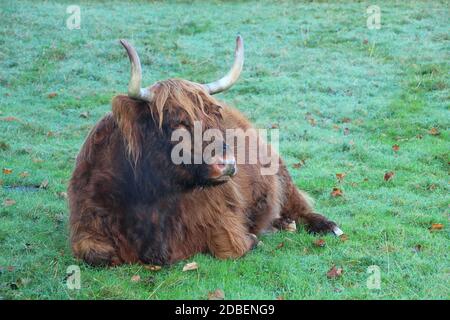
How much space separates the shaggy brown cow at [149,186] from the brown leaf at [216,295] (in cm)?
66

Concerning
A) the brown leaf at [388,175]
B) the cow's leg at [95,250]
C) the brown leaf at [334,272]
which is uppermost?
the cow's leg at [95,250]

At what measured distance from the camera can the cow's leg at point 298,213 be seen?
553 centimetres

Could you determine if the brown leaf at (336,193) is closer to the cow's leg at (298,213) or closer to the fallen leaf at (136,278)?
the cow's leg at (298,213)

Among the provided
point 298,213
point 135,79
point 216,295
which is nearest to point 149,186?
point 135,79

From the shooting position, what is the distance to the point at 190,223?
470 cm

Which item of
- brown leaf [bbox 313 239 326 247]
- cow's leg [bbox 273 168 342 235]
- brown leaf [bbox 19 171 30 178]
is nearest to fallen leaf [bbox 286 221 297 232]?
cow's leg [bbox 273 168 342 235]

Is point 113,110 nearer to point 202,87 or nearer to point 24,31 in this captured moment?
point 202,87

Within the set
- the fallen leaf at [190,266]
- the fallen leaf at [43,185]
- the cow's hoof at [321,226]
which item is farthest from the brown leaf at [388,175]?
the fallen leaf at [43,185]

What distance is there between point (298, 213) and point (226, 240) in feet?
4.10

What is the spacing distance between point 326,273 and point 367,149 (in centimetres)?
410

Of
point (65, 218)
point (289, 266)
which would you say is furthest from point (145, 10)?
point (289, 266)

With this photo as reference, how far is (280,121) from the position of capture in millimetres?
9750

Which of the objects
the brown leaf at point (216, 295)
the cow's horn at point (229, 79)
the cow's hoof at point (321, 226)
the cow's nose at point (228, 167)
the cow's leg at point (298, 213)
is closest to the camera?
the brown leaf at point (216, 295)

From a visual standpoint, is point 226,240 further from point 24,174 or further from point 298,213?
point 24,174
